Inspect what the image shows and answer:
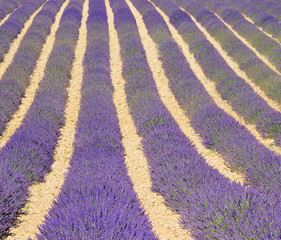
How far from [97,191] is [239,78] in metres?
6.33

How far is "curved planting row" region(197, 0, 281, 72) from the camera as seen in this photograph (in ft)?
35.7

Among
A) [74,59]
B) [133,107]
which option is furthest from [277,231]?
[74,59]

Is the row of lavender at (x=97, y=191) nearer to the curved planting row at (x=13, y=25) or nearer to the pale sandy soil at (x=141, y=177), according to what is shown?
the pale sandy soil at (x=141, y=177)

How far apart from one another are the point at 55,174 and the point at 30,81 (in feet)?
16.7

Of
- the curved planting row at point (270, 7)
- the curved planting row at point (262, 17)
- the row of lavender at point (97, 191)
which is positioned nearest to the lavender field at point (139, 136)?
the row of lavender at point (97, 191)

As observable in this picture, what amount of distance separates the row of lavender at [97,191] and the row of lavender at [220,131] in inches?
62.6

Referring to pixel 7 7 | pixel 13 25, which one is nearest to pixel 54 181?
pixel 13 25

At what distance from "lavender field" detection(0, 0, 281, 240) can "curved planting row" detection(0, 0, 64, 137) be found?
37 millimetres

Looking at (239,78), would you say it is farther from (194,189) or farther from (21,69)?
(21,69)

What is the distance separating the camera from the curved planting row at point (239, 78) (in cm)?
670

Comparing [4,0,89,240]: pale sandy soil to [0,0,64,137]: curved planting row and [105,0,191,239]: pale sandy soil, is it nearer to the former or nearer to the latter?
[105,0,191,239]: pale sandy soil

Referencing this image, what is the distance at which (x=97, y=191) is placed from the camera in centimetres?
373

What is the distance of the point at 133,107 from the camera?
7781mm

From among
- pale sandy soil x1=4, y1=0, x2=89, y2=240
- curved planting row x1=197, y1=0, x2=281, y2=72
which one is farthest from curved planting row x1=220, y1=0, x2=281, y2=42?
pale sandy soil x1=4, y1=0, x2=89, y2=240
